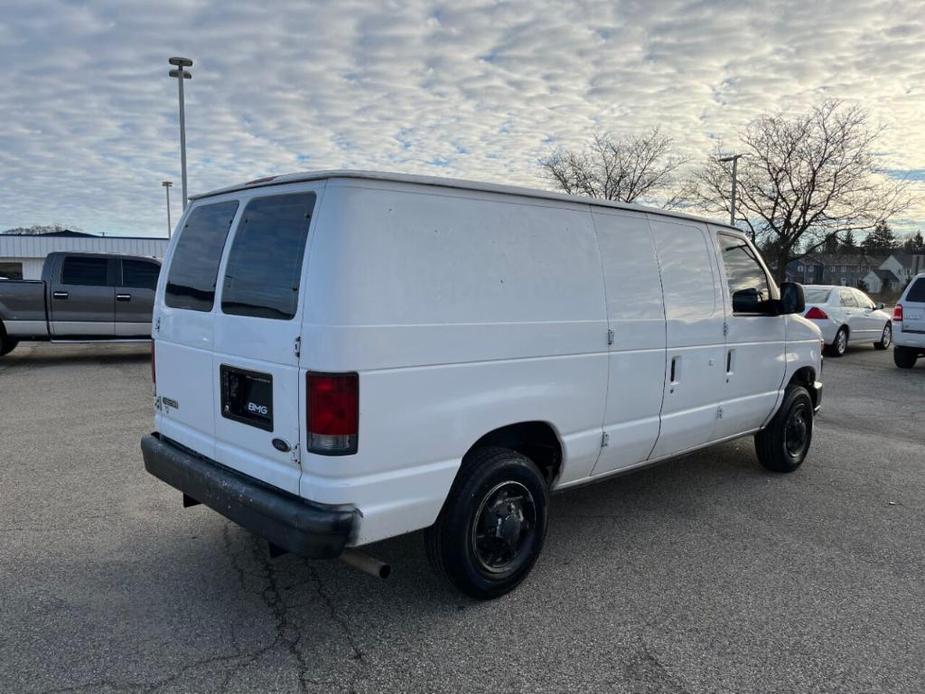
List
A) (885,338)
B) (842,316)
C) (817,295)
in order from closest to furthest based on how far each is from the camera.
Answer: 1. (842,316)
2. (817,295)
3. (885,338)

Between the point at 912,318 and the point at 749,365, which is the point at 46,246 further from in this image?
the point at 749,365

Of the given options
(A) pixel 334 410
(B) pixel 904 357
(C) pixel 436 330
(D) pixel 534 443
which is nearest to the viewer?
(A) pixel 334 410

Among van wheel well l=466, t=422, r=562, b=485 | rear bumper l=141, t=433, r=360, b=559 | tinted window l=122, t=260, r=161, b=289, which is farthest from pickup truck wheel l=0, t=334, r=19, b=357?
van wheel well l=466, t=422, r=562, b=485

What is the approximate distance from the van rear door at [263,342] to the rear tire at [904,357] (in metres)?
13.9

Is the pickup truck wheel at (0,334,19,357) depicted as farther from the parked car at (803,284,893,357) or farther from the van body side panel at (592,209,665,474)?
the parked car at (803,284,893,357)

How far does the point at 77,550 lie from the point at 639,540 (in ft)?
11.4

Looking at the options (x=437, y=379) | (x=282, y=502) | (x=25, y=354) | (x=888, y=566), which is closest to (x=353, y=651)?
(x=282, y=502)

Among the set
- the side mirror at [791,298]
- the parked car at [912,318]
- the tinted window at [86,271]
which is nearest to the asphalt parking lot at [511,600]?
the side mirror at [791,298]

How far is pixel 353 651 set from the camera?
10.3ft

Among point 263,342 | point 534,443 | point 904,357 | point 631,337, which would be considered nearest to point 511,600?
point 534,443

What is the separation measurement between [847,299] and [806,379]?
11.1m

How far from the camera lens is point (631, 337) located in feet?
13.8

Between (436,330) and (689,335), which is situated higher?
(436,330)

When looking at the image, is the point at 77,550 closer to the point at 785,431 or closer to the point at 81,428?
the point at 81,428
